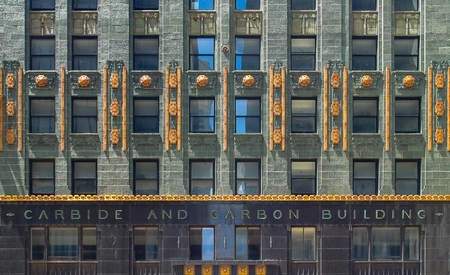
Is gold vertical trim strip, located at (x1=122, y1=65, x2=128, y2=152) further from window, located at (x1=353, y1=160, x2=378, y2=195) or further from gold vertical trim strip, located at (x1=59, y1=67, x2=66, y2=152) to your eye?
window, located at (x1=353, y1=160, x2=378, y2=195)

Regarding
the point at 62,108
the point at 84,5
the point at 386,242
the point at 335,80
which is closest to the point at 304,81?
the point at 335,80

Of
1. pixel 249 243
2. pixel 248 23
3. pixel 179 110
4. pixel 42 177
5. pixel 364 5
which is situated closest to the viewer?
pixel 249 243

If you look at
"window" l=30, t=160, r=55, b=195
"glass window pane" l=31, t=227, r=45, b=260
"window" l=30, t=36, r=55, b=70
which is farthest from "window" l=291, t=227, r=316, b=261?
"window" l=30, t=36, r=55, b=70

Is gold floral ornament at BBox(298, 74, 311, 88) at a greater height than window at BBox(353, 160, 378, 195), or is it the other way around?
Result: gold floral ornament at BBox(298, 74, 311, 88)

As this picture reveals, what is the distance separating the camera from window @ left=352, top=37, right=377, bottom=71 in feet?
100

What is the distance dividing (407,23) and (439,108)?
4585 mm

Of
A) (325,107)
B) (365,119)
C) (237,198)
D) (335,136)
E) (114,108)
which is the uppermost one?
(325,107)

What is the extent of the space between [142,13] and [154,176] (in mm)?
8236

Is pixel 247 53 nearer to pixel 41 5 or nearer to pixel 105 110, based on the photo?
pixel 105 110

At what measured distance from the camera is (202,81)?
98.5 feet

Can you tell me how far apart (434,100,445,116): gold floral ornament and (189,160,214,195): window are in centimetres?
1145

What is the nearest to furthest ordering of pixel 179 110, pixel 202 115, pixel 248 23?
1. pixel 179 110
2. pixel 202 115
3. pixel 248 23

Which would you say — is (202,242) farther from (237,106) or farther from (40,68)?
(40,68)

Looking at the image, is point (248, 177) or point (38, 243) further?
point (248, 177)
